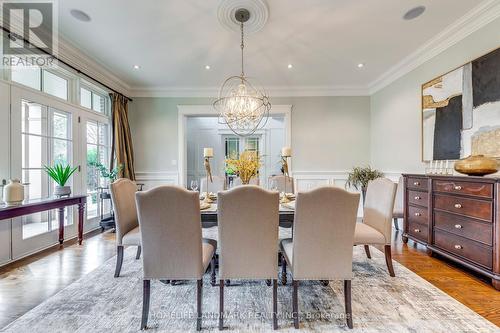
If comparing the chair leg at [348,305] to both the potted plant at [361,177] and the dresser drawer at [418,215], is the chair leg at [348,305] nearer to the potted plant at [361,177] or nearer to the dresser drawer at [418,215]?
the dresser drawer at [418,215]

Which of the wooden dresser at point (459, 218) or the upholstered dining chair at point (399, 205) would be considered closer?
the wooden dresser at point (459, 218)

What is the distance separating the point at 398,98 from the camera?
4184 mm

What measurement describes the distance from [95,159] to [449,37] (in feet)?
19.1

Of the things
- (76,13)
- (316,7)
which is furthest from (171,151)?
(316,7)

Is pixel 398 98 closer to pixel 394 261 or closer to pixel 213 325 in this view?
pixel 394 261

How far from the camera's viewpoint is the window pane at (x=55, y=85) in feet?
10.5

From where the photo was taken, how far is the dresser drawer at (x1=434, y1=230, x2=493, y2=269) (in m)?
2.16

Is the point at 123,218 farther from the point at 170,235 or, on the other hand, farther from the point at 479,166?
the point at 479,166

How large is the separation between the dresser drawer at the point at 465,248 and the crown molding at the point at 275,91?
11.0 feet

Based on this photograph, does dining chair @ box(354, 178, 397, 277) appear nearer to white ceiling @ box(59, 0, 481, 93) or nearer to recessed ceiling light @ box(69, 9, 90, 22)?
white ceiling @ box(59, 0, 481, 93)

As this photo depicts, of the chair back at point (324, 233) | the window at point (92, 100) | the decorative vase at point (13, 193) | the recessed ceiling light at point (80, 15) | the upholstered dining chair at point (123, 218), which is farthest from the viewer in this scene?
the window at point (92, 100)

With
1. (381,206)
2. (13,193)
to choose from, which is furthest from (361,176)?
(13,193)

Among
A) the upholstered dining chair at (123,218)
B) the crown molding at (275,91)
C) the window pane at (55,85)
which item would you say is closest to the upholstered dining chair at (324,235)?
the upholstered dining chair at (123,218)

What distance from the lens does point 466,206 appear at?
2.36 m
